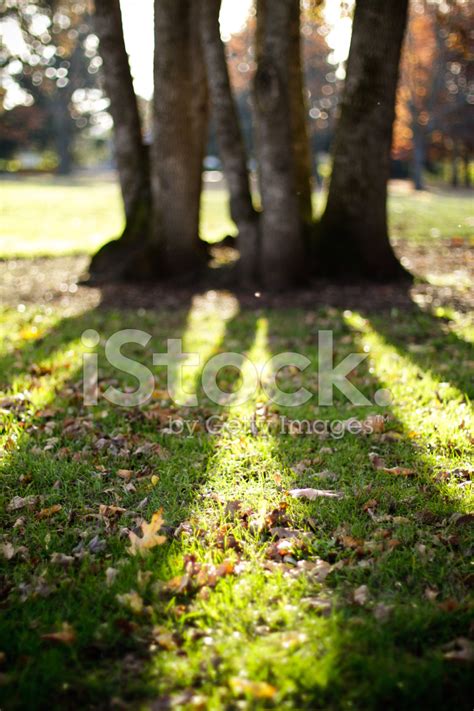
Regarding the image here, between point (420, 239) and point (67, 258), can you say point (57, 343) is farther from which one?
point (420, 239)

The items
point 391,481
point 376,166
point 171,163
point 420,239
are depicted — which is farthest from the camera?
point 420,239

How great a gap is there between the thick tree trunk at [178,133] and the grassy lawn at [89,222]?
435 centimetres

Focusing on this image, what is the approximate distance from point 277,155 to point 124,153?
141 inches

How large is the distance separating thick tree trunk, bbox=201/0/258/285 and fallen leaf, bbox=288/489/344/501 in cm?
630

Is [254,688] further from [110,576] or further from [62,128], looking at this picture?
[62,128]

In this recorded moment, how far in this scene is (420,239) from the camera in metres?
15.6

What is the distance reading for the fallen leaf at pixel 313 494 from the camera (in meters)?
3.87

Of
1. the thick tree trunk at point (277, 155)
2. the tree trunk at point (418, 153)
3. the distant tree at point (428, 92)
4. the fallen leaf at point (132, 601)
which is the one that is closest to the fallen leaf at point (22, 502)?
the fallen leaf at point (132, 601)

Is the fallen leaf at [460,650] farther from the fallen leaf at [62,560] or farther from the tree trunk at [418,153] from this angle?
the tree trunk at [418,153]

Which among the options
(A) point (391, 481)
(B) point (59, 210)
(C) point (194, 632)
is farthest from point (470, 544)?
(B) point (59, 210)

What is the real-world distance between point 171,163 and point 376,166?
3261mm

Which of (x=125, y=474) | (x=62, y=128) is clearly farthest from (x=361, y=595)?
(x=62, y=128)

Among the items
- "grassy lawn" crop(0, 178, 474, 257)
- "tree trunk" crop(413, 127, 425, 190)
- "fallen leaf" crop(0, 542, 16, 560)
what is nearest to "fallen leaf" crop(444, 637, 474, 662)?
"fallen leaf" crop(0, 542, 16, 560)

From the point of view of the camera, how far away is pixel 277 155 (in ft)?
29.0
